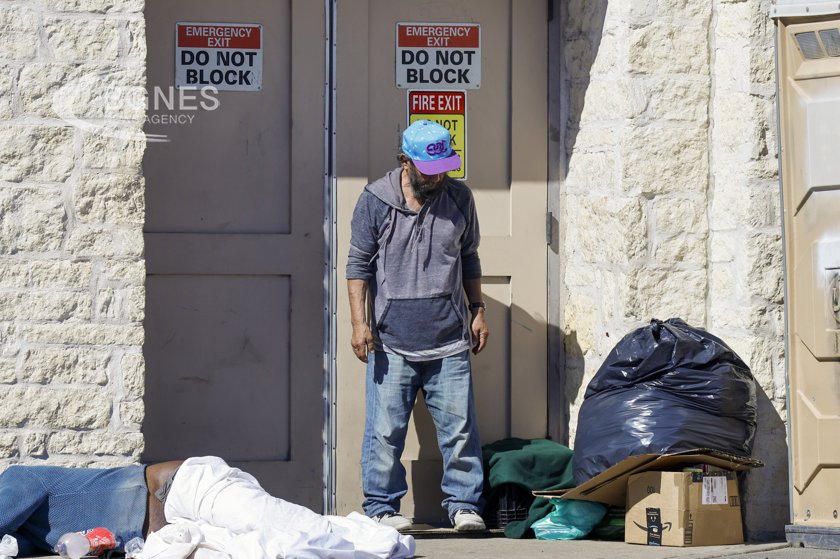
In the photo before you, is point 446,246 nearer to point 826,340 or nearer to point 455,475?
point 455,475

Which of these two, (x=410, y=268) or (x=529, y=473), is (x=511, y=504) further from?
(x=410, y=268)

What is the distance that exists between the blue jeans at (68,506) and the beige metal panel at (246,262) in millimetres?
918

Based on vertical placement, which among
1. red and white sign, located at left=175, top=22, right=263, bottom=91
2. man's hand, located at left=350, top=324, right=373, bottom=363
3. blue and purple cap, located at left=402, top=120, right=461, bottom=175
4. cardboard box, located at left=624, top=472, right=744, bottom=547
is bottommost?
cardboard box, located at left=624, top=472, right=744, bottom=547

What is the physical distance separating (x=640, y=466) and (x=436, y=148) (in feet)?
5.38

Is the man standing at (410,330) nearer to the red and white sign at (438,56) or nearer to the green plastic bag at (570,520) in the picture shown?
the green plastic bag at (570,520)

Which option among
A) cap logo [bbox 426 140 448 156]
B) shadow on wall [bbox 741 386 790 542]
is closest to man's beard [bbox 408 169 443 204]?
cap logo [bbox 426 140 448 156]

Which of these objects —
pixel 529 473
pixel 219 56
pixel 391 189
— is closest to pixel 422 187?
pixel 391 189

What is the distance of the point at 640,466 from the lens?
217 inches

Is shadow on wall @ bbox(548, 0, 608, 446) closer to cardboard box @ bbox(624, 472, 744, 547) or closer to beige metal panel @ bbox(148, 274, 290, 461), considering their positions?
cardboard box @ bbox(624, 472, 744, 547)

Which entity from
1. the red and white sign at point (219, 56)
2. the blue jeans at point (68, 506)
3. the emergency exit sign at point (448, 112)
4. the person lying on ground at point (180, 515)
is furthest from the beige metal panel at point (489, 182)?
the blue jeans at point (68, 506)

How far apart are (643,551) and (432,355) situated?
1.29 m

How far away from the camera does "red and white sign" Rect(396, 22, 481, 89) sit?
255 inches

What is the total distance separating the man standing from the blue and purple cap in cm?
7

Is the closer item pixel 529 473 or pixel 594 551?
pixel 594 551
